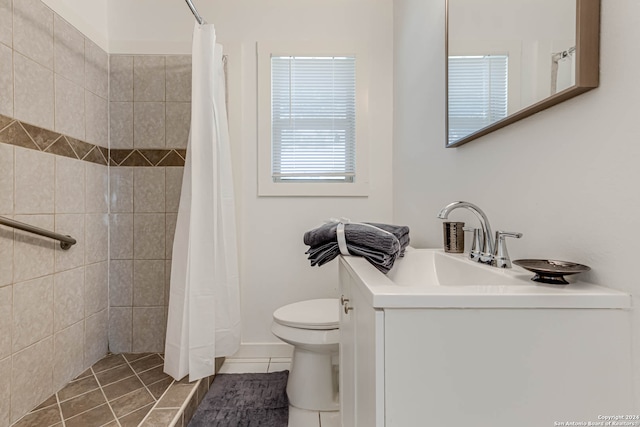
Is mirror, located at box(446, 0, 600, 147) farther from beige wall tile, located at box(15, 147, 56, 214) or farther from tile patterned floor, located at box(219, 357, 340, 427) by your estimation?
beige wall tile, located at box(15, 147, 56, 214)

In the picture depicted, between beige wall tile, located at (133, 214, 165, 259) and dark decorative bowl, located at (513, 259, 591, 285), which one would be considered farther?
beige wall tile, located at (133, 214, 165, 259)

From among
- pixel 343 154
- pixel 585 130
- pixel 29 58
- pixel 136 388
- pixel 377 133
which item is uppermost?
pixel 29 58

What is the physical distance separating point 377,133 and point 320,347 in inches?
53.7

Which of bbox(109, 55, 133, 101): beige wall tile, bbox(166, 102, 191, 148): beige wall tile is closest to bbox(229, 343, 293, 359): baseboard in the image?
bbox(166, 102, 191, 148): beige wall tile

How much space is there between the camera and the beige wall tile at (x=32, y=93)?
135 cm

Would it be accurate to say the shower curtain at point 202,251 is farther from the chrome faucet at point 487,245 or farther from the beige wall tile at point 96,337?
the chrome faucet at point 487,245

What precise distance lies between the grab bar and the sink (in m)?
1.47

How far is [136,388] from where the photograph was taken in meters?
1.53

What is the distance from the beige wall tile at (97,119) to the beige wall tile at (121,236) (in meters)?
0.45

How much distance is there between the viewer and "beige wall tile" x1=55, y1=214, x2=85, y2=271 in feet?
5.14

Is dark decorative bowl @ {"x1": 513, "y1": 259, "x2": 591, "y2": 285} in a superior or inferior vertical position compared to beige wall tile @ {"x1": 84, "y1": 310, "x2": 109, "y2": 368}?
superior

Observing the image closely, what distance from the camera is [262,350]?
206cm

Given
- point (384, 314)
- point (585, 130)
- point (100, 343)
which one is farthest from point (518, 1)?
point (100, 343)

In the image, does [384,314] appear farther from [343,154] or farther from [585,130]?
[343,154]
